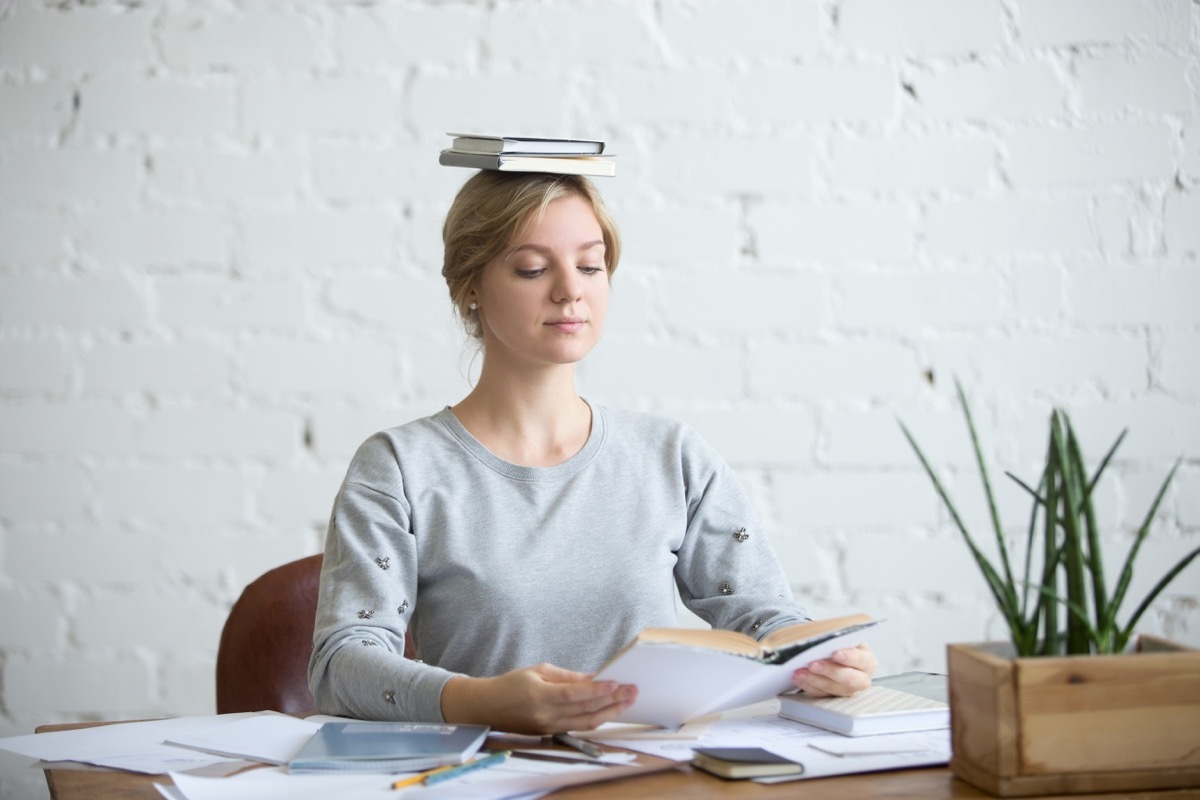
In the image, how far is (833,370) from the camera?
216 centimetres

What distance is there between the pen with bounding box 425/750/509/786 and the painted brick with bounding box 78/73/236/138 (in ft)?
4.79

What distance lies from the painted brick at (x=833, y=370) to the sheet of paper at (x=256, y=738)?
1.16 m

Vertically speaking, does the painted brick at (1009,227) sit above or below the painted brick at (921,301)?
above

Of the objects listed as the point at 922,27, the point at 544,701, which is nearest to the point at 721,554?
the point at 544,701

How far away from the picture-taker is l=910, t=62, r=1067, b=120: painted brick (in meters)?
2.19

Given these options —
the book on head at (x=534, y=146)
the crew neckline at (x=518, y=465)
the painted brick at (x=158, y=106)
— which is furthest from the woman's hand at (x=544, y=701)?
the painted brick at (x=158, y=106)

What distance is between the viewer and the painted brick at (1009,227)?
7.16 ft

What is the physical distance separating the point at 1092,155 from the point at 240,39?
4.96ft

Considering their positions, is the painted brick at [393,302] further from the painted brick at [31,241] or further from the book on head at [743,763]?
the book on head at [743,763]

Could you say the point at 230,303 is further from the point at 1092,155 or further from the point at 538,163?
the point at 1092,155

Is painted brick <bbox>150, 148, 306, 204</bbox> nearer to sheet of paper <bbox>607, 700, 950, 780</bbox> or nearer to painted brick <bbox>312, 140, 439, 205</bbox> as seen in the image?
painted brick <bbox>312, 140, 439, 205</bbox>

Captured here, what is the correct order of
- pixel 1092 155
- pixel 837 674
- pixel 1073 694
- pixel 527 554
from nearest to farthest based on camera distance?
pixel 1073 694 < pixel 837 674 < pixel 527 554 < pixel 1092 155

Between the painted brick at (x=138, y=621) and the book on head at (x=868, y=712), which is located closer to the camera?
the book on head at (x=868, y=712)

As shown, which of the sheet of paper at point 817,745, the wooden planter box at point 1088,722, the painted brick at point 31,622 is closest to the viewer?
the wooden planter box at point 1088,722
